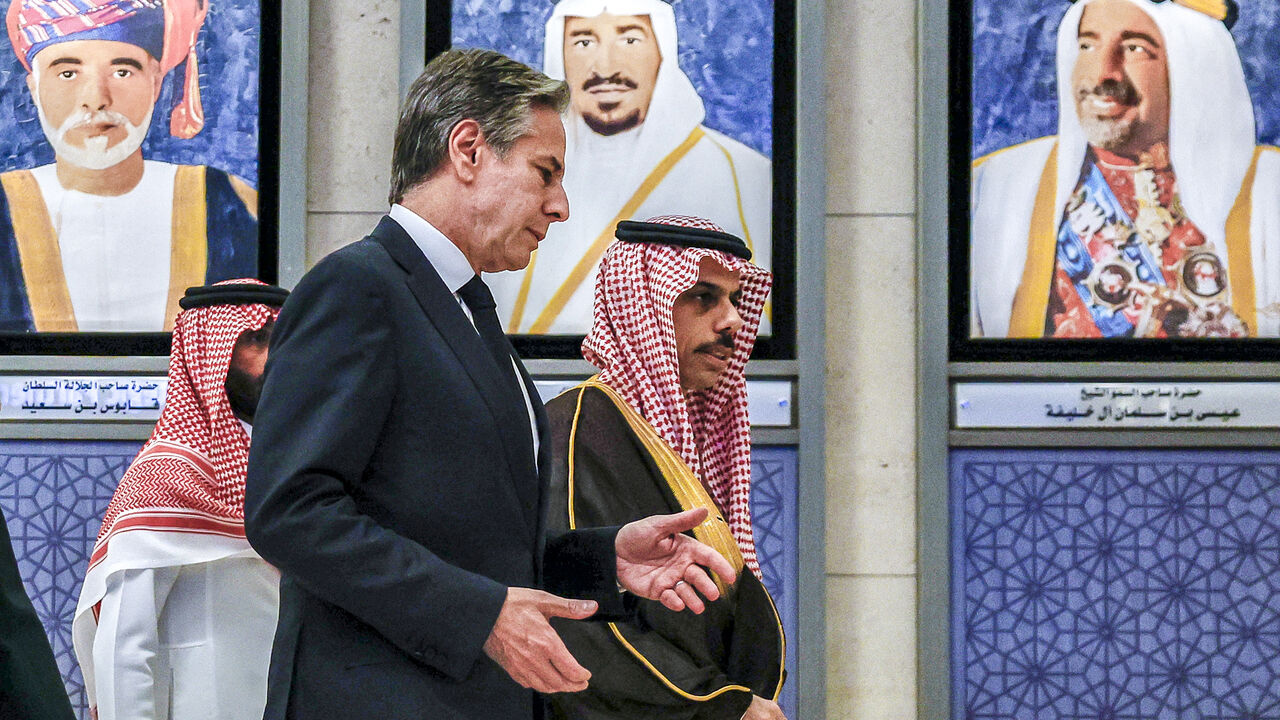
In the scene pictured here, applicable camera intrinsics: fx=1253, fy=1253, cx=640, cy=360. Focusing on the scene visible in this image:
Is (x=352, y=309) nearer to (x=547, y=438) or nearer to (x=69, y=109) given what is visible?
(x=547, y=438)

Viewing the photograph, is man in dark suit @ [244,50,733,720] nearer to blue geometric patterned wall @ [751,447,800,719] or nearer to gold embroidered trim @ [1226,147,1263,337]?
blue geometric patterned wall @ [751,447,800,719]

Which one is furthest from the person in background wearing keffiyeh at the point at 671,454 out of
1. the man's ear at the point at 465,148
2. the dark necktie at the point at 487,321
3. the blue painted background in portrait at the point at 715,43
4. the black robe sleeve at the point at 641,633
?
the blue painted background in portrait at the point at 715,43

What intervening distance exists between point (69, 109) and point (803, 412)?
246 cm

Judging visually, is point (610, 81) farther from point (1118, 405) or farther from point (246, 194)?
point (1118, 405)

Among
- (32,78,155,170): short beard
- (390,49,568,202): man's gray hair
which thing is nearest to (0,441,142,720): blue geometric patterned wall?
(32,78,155,170): short beard

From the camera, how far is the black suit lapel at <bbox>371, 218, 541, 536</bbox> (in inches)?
58.0

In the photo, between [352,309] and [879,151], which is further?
[879,151]

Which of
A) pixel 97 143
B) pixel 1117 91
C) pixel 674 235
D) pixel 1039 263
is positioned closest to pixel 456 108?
pixel 674 235

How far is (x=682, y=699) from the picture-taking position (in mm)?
2213

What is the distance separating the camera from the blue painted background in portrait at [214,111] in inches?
151

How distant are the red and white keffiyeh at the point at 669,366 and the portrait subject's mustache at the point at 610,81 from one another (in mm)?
1141

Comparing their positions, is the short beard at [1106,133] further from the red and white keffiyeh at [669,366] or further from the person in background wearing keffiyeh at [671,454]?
the red and white keffiyeh at [669,366]

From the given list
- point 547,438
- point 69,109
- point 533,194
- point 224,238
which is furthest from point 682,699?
point 69,109

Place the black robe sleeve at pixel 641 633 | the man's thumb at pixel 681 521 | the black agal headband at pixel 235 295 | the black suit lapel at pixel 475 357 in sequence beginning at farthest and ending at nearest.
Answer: the black agal headband at pixel 235 295
the black robe sleeve at pixel 641 633
the man's thumb at pixel 681 521
the black suit lapel at pixel 475 357
